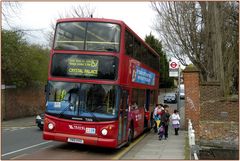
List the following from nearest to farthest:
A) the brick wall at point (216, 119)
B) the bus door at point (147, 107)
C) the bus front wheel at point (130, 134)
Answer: the bus front wheel at point (130, 134)
the brick wall at point (216, 119)
the bus door at point (147, 107)

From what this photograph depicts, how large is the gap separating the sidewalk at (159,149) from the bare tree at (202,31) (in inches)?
241

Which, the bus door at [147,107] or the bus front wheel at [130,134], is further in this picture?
the bus door at [147,107]

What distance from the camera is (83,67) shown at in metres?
13.5

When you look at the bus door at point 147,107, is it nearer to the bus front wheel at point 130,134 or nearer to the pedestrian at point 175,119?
the pedestrian at point 175,119

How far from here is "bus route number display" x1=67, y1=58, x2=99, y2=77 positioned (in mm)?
13461

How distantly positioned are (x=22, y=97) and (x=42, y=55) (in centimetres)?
457

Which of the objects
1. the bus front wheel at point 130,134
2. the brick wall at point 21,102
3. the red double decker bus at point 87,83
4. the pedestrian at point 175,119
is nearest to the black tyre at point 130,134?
the bus front wheel at point 130,134

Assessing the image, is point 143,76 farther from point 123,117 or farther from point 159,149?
point 123,117

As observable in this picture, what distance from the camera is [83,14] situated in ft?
129

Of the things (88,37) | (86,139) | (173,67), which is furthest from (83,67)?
(173,67)

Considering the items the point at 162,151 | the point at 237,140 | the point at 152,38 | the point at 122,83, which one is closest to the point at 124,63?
the point at 122,83

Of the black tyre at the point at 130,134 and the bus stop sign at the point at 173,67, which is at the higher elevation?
the bus stop sign at the point at 173,67

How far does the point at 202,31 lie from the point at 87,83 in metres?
15.2

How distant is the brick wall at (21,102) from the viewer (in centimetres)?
3150
